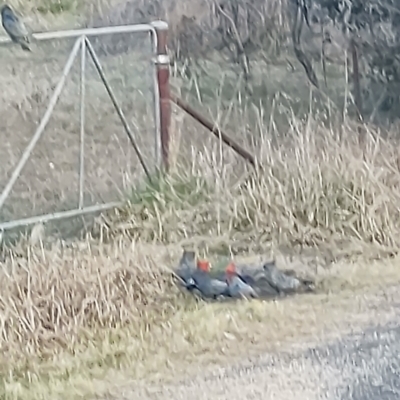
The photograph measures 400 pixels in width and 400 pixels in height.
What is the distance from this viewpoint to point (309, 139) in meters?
1.41

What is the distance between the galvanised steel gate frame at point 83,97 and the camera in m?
1.26

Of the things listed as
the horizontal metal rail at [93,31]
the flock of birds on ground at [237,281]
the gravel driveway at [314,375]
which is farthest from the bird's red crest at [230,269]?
the horizontal metal rail at [93,31]

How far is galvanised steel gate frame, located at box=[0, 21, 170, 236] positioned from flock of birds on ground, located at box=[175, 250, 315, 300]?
167 millimetres

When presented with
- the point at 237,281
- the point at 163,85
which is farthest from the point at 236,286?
the point at 163,85

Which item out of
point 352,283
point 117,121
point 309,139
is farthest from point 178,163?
point 352,283

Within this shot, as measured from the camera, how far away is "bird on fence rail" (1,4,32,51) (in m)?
1.26

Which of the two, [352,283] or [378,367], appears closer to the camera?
[378,367]

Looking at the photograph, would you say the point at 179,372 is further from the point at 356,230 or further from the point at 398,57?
the point at 398,57

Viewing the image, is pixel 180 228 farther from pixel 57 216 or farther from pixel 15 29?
pixel 15 29

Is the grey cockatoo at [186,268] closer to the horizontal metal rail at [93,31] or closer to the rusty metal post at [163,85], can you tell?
the rusty metal post at [163,85]

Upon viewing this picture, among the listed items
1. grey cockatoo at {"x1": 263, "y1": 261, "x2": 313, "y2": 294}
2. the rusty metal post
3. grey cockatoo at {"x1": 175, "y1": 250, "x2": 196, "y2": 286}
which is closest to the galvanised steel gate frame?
the rusty metal post

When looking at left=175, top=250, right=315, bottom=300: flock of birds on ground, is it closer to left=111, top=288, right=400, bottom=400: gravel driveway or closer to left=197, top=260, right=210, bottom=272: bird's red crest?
left=197, top=260, right=210, bottom=272: bird's red crest

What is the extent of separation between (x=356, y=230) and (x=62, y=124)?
532 millimetres

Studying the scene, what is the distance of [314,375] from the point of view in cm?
118
